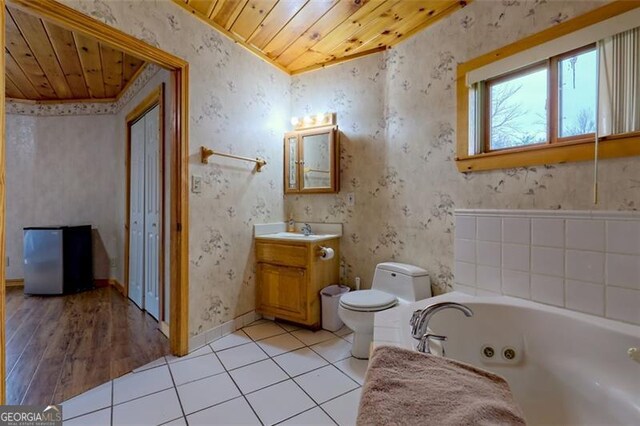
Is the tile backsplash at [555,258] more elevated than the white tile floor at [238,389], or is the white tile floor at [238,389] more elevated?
the tile backsplash at [555,258]

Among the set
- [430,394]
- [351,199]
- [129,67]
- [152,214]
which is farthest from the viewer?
[129,67]

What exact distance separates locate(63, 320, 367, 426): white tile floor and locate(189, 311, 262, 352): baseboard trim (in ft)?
0.18

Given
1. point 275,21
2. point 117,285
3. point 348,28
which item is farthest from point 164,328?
point 348,28

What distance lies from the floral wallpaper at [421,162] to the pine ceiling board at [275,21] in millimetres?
573

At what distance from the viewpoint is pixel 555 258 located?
4.99 feet

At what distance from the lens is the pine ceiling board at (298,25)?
194cm

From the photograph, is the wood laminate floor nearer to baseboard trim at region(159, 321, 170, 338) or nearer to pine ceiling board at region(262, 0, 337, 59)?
baseboard trim at region(159, 321, 170, 338)

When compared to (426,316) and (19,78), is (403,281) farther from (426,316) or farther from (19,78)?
(19,78)

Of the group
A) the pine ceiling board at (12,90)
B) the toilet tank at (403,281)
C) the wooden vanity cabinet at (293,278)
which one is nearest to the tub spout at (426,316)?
the toilet tank at (403,281)

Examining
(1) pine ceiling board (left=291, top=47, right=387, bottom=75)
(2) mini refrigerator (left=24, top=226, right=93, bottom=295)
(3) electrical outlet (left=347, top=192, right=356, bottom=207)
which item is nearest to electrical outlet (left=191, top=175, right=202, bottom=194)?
(3) electrical outlet (left=347, top=192, right=356, bottom=207)

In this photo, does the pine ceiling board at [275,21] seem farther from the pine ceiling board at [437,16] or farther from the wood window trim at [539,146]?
the wood window trim at [539,146]

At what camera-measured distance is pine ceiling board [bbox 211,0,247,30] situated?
1.94 metres

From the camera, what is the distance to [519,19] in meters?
1.66

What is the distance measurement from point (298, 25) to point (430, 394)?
2.36m
